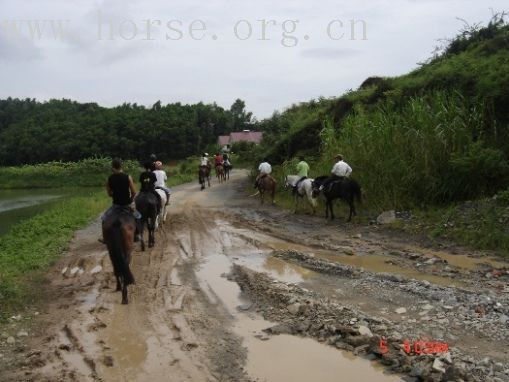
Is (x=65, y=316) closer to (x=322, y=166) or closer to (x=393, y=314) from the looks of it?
(x=393, y=314)

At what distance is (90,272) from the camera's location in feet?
35.1

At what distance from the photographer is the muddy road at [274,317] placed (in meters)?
5.79

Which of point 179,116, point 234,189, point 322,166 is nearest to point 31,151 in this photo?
point 179,116

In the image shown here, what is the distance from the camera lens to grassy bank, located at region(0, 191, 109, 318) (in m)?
8.92

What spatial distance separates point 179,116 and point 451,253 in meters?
80.7

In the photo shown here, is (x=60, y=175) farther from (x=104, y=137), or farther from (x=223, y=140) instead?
(x=223, y=140)

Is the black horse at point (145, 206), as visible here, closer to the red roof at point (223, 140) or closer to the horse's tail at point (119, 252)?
the horse's tail at point (119, 252)

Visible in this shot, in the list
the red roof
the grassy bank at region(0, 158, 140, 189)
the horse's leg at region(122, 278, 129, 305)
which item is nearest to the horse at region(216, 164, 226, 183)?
the grassy bank at region(0, 158, 140, 189)

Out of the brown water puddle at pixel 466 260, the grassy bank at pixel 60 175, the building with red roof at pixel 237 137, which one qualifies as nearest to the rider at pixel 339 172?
the brown water puddle at pixel 466 260

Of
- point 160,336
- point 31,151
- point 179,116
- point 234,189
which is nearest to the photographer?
point 160,336

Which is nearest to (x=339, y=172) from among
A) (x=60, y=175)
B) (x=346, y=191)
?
(x=346, y=191)

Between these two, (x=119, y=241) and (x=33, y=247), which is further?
(x=33, y=247)

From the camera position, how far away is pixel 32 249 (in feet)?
44.1
